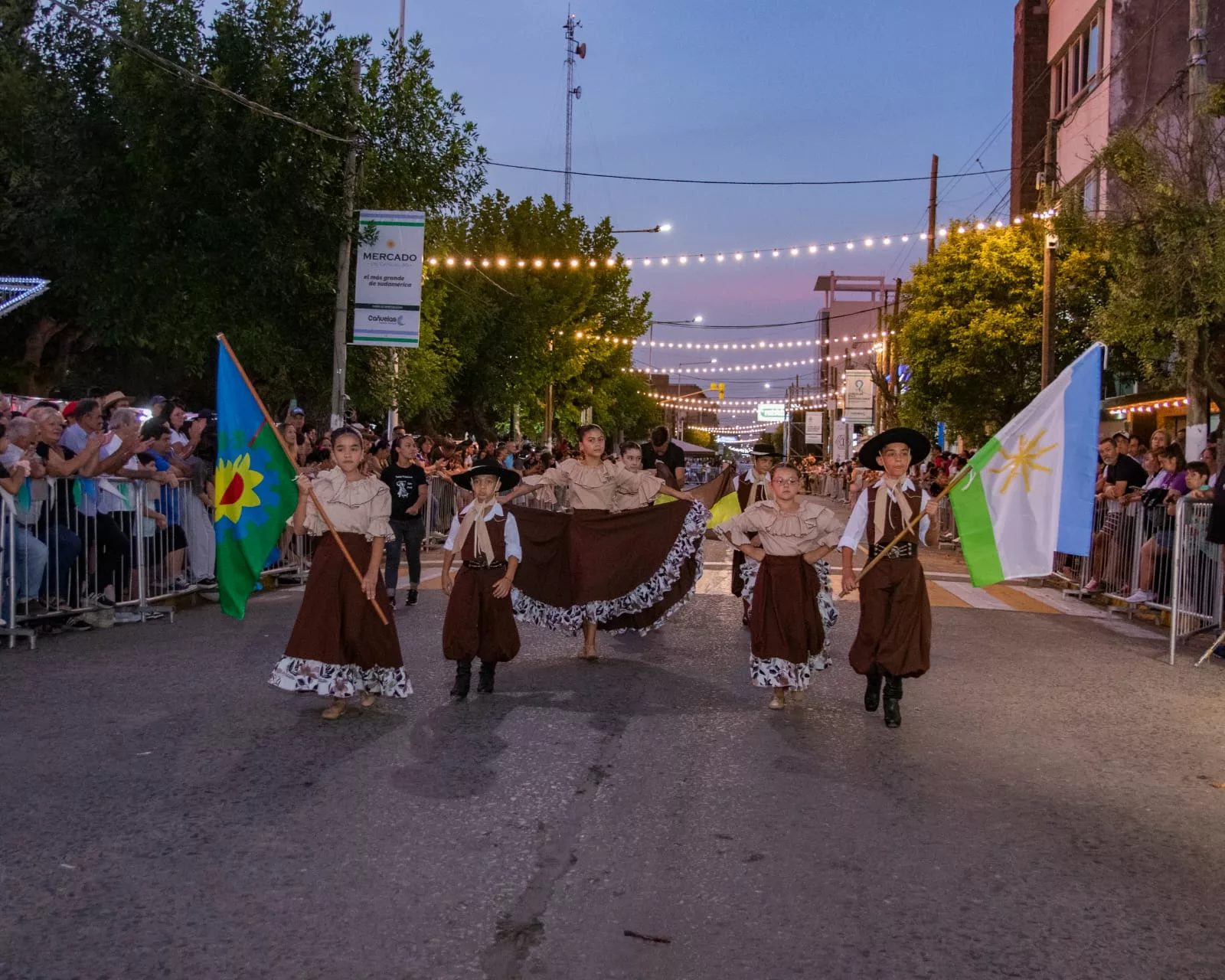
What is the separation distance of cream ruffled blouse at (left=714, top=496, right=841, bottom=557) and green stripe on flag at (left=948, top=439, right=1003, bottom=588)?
81 cm

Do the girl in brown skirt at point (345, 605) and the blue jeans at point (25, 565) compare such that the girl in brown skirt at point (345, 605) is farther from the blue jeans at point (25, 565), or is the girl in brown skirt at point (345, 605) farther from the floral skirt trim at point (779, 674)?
the blue jeans at point (25, 565)

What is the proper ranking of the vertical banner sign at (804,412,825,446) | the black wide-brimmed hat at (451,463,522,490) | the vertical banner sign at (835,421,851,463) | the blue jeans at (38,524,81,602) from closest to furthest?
the black wide-brimmed hat at (451,463,522,490), the blue jeans at (38,524,81,602), the vertical banner sign at (835,421,851,463), the vertical banner sign at (804,412,825,446)

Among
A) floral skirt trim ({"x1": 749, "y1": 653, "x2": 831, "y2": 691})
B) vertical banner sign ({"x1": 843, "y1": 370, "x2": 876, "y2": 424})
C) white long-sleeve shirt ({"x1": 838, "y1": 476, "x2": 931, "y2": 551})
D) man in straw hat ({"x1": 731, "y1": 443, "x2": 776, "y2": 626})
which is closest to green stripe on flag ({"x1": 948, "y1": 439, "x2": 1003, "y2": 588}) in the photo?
white long-sleeve shirt ({"x1": 838, "y1": 476, "x2": 931, "y2": 551})

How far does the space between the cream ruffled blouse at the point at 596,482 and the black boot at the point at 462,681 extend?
7.15 feet

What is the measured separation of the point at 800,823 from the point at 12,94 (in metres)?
23.1

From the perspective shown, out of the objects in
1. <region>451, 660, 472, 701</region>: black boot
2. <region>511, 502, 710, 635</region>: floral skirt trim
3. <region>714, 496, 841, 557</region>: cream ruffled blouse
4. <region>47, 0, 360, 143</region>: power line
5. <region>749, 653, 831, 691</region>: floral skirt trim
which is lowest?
<region>451, 660, 472, 701</region>: black boot

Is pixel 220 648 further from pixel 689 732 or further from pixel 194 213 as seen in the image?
pixel 194 213

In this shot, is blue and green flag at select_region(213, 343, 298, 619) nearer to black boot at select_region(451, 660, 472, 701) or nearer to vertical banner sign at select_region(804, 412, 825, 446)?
black boot at select_region(451, 660, 472, 701)

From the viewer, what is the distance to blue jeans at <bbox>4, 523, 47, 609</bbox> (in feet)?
32.8

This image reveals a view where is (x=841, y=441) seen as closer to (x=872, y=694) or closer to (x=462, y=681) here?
(x=872, y=694)

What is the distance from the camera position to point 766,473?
12.6 metres

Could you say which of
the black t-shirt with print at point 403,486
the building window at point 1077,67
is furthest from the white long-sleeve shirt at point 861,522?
the building window at point 1077,67

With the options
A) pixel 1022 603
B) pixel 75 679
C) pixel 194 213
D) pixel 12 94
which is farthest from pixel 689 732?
pixel 12 94

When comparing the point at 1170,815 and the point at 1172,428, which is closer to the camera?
the point at 1170,815
